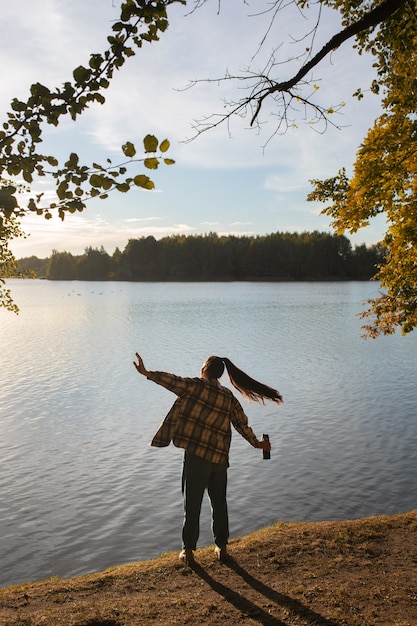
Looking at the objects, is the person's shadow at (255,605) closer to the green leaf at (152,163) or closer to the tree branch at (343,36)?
the green leaf at (152,163)

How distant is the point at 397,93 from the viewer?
9.95m

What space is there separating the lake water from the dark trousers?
368 cm

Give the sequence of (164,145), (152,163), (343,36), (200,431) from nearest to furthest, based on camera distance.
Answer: (164,145) → (152,163) → (343,36) → (200,431)

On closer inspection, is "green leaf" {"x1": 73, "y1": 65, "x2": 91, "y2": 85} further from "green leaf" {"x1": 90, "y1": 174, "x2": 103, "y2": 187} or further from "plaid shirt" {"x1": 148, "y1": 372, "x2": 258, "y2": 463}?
"plaid shirt" {"x1": 148, "y1": 372, "x2": 258, "y2": 463}

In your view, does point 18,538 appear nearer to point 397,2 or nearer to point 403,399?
point 397,2

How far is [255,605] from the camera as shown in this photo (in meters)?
6.06

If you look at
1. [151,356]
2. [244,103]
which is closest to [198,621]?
[244,103]

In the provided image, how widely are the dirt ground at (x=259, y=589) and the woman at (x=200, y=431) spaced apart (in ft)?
2.27

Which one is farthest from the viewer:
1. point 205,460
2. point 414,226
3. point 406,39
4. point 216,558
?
point 414,226

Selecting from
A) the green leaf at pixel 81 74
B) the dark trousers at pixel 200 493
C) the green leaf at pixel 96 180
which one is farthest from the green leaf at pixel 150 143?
the dark trousers at pixel 200 493

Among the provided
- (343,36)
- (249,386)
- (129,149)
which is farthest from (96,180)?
(249,386)

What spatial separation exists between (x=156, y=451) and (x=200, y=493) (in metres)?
10.2

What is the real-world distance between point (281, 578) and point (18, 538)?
660 cm

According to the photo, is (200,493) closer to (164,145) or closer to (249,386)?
(249,386)
